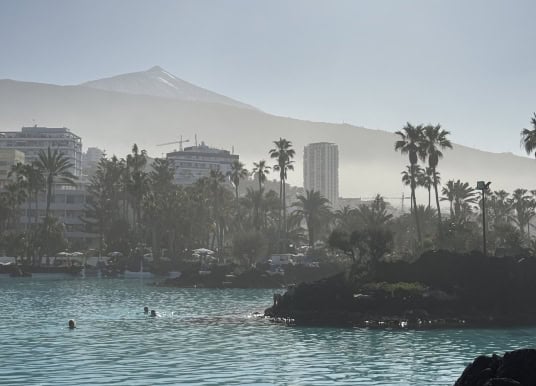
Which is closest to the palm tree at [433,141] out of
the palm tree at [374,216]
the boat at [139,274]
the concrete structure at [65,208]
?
the palm tree at [374,216]

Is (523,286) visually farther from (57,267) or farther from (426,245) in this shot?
Result: (57,267)

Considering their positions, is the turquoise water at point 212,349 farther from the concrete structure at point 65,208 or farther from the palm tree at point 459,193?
the concrete structure at point 65,208

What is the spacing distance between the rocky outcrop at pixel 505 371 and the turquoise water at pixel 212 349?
8449 mm

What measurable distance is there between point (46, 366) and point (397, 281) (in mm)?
32222

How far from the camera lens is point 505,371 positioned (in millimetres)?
21562

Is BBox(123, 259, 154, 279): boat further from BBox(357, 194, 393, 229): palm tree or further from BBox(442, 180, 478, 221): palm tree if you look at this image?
BBox(442, 180, 478, 221): palm tree

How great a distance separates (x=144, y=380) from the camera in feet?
101

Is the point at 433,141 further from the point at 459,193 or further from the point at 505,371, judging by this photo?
the point at 505,371

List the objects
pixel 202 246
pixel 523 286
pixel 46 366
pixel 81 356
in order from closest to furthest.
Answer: pixel 46 366 < pixel 81 356 < pixel 523 286 < pixel 202 246

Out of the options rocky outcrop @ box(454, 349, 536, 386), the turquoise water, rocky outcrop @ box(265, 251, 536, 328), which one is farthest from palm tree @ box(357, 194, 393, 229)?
rocky outcrop @ box(454, 349, 536, 386)

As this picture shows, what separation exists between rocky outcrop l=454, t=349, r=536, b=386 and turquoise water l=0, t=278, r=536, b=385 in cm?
845

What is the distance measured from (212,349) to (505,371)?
21085 mm

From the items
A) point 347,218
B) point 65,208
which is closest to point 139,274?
point 347,218

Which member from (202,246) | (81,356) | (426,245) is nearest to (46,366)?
(81,356)
